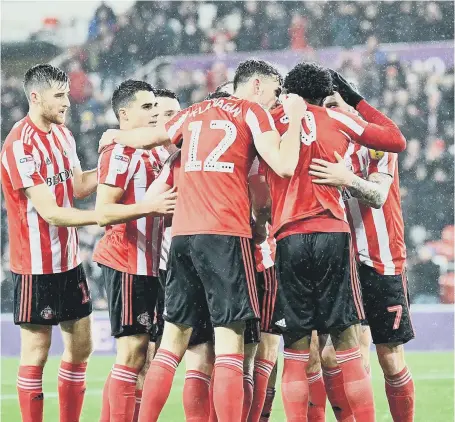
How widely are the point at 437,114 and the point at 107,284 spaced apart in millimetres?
9602

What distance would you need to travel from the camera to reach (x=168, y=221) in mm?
5035

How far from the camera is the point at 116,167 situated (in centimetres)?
481

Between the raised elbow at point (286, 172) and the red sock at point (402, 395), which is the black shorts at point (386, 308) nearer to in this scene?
the red sock at point (402, 395)

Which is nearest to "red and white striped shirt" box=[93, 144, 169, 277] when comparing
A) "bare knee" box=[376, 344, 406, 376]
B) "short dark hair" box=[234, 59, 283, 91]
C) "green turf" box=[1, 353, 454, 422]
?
"short dark hair" box=[234, 59, 283, 91]

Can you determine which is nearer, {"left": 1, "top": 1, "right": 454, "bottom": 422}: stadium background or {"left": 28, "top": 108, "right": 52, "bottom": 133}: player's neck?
{"left": 28, "top": 108, "right": 52, "bottom": 133}: player's neck

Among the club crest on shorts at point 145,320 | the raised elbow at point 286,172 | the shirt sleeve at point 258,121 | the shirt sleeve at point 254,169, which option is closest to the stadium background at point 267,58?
the club crest on shorts at point 145,320

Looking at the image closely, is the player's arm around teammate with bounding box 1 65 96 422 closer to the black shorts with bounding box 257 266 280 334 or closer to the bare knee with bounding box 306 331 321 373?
the black shorts with bounding box 257 266 280 334

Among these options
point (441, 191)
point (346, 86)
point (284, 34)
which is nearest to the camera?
point (346, 86)

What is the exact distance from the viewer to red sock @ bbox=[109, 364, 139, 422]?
15.2ft

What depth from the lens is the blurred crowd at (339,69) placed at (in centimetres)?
1249

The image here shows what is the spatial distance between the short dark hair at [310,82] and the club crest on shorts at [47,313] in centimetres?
174

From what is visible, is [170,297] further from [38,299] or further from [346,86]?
[346,86]

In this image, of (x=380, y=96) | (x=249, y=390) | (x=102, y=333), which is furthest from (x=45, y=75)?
(x=380, y=96)

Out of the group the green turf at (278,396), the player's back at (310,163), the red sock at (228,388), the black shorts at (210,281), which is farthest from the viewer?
the green turf at (278,396)
